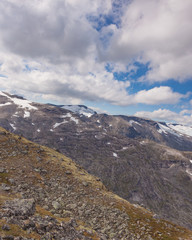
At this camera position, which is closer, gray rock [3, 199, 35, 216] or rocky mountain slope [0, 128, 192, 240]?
rocky mountain slope [0, 128, 192, 240]

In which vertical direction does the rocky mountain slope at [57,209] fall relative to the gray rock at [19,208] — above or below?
below

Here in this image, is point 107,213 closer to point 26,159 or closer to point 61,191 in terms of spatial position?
point 61,191

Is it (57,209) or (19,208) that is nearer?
(19,208)

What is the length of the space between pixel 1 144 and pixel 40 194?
73.9ft

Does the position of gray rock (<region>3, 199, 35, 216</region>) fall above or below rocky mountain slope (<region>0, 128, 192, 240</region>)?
above

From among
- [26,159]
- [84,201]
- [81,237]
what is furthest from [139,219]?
[26,159]

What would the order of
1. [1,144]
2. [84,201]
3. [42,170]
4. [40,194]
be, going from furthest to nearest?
1. [1,144]
2. [42,170]
3. [84,201]
4. [40,194]

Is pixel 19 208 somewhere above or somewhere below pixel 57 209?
above

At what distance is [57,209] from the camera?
26.3 m

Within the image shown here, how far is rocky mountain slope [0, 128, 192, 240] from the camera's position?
1622 centimetres

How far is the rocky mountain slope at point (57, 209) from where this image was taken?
16.2m

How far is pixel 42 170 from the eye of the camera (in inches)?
1502

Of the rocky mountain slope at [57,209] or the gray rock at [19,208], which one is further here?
the gray rock at [19,208]

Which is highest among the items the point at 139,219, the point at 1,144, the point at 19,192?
the point at 1,144
